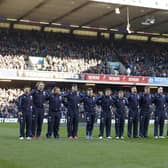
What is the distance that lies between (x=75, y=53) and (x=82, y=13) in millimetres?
5679

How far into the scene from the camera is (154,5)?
40125 millimetres

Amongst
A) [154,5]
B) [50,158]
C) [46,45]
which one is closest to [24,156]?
[50,158]

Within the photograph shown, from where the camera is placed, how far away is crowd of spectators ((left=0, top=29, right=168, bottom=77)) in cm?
4375

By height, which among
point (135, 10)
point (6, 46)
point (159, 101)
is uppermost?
point (135, 10)

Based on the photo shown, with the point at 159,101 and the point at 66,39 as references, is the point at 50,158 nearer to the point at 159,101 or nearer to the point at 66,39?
the point at 159,101

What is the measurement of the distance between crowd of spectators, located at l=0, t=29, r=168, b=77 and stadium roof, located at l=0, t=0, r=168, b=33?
196cm

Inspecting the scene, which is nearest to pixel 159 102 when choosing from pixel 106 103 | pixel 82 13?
pixel 106 103

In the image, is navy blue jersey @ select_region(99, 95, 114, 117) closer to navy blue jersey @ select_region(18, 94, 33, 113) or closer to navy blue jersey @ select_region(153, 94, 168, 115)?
navy blue jersey @ select_region(153, 94, 168, 115)

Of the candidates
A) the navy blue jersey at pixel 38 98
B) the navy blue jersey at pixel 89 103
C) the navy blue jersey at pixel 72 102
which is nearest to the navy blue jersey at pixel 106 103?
the navy blue jersey at pixel 89 103

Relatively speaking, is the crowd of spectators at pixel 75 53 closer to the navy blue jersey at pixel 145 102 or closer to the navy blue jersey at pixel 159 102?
the navy blue jersey at pixel 145 102

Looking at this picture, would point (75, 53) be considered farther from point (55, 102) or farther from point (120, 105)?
point (55, 102)

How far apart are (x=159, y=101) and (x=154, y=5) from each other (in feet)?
74.3

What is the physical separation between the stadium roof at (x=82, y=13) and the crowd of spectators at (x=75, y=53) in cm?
196

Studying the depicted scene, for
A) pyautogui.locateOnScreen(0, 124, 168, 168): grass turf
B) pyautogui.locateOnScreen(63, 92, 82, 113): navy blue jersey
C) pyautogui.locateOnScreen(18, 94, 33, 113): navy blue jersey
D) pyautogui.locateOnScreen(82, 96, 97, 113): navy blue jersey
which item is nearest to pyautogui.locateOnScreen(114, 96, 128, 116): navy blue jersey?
pyautogui.locateOnScreen(82, 96, 97, 113): navy blue jersey
